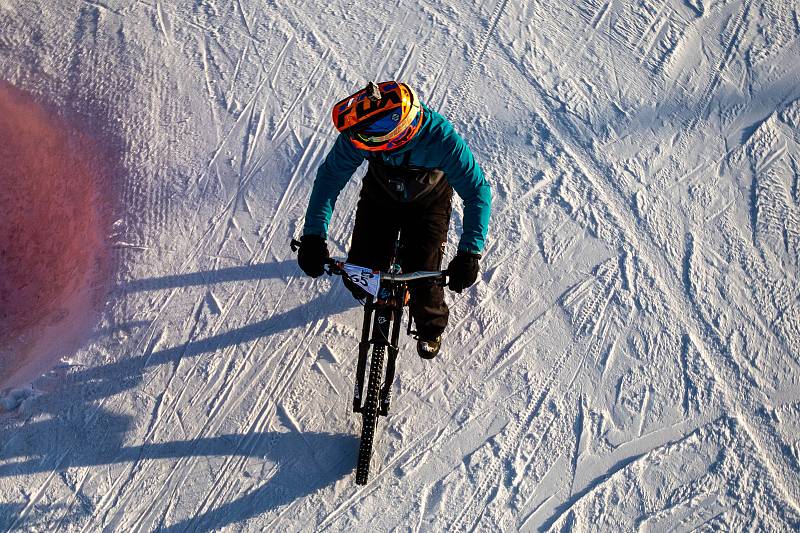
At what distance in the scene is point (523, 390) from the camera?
16.3 ft

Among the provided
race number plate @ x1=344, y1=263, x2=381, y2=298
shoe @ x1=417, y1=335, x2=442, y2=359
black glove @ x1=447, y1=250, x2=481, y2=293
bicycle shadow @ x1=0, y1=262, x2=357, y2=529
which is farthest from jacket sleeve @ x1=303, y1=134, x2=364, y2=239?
bicycle shadow @ x1=0, y1=262, x2=357, y2=529

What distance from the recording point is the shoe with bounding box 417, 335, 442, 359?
4.66 metres

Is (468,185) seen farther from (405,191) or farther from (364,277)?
(364,277)

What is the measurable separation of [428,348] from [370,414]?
0.63 metres

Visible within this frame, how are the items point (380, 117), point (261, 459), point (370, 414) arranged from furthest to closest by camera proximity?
point (261, 459) → point (370, 414) → point (380, 117)

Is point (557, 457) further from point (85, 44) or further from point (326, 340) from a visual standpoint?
point (85, 44)

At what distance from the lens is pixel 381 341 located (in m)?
4.29

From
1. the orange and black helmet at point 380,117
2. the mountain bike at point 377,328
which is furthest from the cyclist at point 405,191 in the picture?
the mountain bike at point 377,328

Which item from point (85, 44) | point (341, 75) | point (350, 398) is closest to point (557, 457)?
point (350, 398)

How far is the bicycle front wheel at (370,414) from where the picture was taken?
4.36 meters

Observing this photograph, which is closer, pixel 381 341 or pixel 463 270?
pixel 463 270

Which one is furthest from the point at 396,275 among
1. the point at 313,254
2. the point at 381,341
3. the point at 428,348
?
the point at 428,348

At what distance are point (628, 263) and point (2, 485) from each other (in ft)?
16.6

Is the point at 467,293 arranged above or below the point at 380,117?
below
